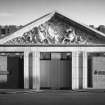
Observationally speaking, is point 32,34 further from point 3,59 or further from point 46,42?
point 3,59

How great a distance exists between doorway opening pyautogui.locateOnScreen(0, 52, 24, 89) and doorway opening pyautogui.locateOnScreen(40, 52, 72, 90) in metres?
1.74

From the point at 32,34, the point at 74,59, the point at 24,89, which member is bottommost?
the point at 24,89

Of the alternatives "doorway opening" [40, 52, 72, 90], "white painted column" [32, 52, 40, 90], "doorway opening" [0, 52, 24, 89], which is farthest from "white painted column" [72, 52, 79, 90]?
"doorway opening" [0, 52, 24, 89]

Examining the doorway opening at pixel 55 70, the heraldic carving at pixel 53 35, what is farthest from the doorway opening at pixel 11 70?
the doorway opening at pixel 55 70

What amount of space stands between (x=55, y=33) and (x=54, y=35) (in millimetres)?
185

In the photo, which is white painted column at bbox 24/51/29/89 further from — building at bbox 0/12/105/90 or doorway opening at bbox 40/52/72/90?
doorway opening at bbox 40/52/72/90

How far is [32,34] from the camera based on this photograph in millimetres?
27422

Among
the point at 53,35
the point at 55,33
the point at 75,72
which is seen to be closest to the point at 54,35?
the point at 53,35

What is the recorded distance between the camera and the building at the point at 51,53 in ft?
89.1

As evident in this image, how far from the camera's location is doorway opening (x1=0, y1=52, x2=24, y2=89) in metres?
27.7

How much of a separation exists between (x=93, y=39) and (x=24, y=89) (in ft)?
22.5

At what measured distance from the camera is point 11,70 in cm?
2798

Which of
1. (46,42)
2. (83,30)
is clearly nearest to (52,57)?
(46,42)

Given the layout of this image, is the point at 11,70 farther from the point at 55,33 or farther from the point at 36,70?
the point at 55,33
